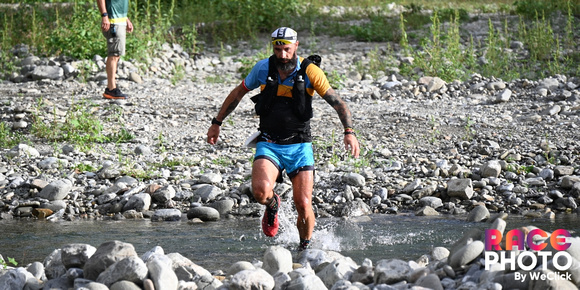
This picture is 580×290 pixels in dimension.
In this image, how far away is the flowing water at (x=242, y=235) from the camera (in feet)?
22.6

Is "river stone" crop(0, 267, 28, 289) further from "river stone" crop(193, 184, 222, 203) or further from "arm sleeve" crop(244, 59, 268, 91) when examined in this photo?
"river stone" crop(193, 184, 222, 203)

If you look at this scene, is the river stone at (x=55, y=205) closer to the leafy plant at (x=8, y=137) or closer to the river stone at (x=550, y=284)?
the leafy plant at (x=8, y=137)

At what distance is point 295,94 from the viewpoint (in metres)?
6.57

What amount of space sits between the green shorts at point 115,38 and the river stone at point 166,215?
4.27 meters

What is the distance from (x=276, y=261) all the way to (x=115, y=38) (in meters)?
7.19

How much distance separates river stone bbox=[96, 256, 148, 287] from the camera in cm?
492

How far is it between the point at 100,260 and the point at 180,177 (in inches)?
169

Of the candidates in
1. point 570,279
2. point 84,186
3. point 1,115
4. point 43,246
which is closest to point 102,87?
point 1,115

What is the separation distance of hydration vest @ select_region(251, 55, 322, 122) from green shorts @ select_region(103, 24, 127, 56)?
228 inches

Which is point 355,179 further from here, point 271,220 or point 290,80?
point 290,80

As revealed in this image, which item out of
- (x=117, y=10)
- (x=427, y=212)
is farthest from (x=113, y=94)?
(x=427, y=212)

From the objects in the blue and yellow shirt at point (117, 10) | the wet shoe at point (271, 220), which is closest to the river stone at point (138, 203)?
the wet shoe at point (271, 220)

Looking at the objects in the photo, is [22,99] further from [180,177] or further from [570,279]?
[570,279]

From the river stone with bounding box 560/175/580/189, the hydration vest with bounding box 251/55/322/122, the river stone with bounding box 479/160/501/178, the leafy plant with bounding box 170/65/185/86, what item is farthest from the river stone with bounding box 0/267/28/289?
the leafy plant with bounding box 170/65/185/86
